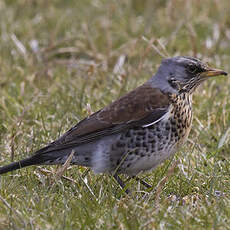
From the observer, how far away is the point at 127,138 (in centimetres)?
466

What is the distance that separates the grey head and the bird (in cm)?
17

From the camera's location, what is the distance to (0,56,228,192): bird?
4583 millimetres

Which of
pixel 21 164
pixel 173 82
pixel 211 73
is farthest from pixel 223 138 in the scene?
pixel 21 164

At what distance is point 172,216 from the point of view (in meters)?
3.81

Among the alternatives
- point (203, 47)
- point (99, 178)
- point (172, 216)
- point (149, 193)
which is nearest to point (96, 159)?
point (99, 178)

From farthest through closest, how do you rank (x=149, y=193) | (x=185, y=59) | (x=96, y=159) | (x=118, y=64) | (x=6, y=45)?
(x=6, y=45)
(x=118, y=64)
(x=185, y=59)
(x=96, y=159)
(x=149, y=193)

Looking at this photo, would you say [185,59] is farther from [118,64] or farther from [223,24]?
[223,24]

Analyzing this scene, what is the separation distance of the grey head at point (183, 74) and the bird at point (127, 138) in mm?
170

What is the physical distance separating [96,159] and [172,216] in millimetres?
1019

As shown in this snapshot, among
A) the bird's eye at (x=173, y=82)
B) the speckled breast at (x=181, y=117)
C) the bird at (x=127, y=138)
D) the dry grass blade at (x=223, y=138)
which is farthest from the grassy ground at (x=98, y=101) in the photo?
the bird's eye at (x=173, y=82)

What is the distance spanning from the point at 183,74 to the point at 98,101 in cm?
133

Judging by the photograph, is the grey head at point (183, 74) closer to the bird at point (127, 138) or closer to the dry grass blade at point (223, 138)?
the bird at point (127, 138)

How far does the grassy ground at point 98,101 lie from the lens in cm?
382

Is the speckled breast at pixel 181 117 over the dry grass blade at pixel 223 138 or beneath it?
over
